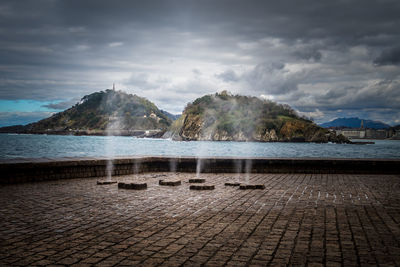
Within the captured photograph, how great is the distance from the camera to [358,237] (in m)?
5.16

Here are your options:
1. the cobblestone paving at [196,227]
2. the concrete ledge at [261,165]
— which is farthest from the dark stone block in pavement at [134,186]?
the concrete ledge at [261,165]

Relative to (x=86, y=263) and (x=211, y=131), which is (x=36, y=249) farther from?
(x=211, y=131)

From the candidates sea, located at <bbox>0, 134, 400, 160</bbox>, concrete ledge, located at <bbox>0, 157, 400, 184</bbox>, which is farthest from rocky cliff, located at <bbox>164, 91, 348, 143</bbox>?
concrete ledge, located at <bbox>0, 157, 400, 184</bbox>

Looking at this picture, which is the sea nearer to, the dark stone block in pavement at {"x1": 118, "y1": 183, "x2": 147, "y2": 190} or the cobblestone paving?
the dark stone block in pavement at {"x1": 118, "y1": 183, "x2": 147, "y2": 190}

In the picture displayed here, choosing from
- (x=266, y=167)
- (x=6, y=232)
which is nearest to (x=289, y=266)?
(x=6, y=232)

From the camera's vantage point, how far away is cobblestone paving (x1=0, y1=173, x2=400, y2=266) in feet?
14.0

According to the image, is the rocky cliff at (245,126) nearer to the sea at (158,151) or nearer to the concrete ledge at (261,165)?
the sea at (158,151)

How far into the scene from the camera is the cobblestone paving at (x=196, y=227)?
4262 mm

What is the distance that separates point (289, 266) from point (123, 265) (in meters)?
1.74

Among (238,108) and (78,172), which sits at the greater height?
(238,108)

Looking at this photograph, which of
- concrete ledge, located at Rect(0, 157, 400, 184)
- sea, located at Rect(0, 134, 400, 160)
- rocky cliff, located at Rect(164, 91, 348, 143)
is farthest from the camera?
rocky cliff, located at Rect(164, 91, 348, 143)

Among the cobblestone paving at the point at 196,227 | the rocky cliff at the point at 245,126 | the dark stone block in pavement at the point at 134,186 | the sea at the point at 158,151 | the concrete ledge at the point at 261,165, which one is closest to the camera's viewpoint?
the cobblestone paving at the point at 196,227

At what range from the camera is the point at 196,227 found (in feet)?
18.5

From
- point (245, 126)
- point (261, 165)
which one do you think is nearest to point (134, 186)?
point (261, 165)
